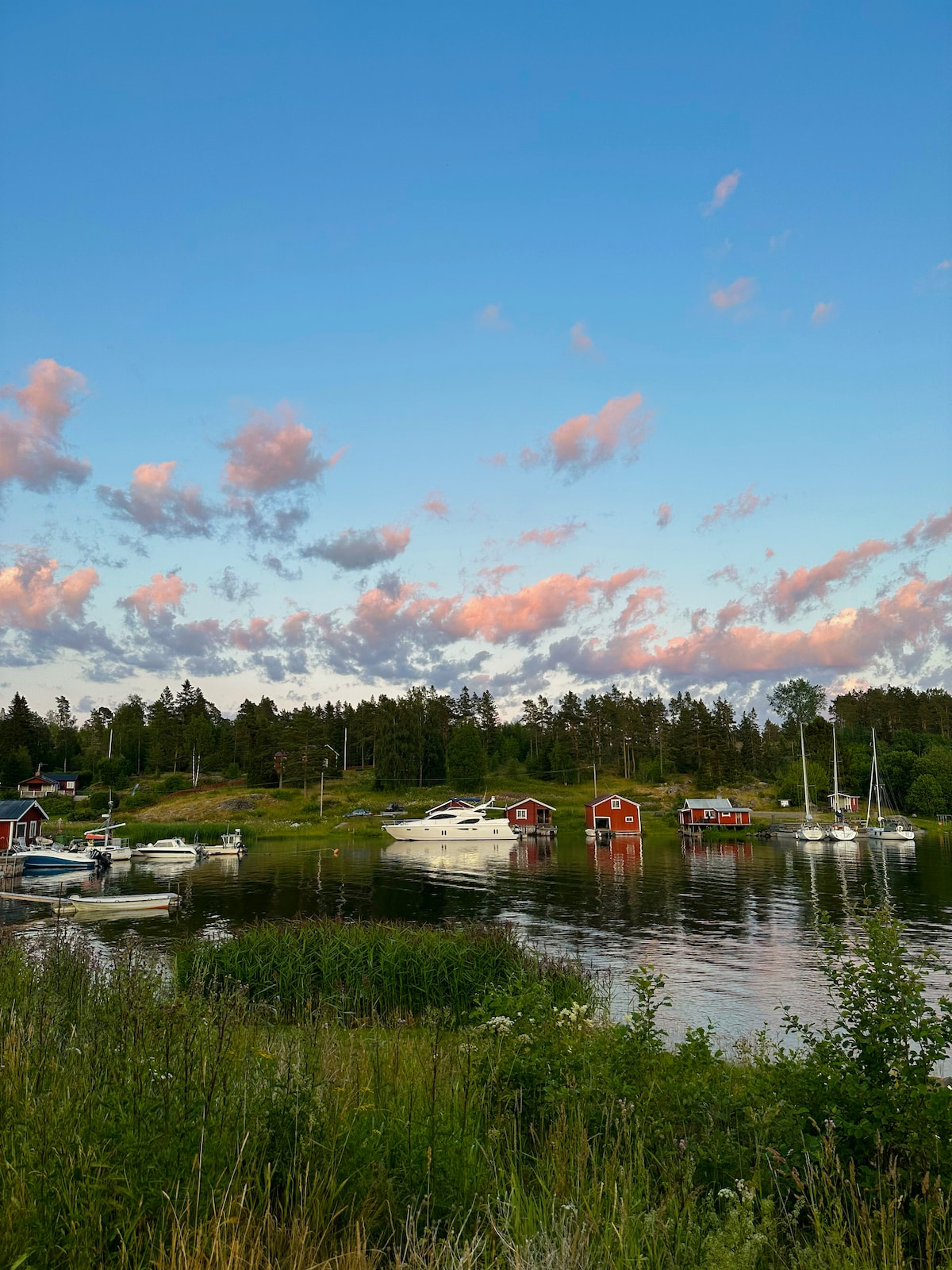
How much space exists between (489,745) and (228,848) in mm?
88224

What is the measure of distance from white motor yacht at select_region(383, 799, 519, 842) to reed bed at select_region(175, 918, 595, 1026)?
2778 inches

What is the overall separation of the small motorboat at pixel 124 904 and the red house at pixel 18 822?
118 feet

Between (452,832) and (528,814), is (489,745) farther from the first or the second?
(452,832)

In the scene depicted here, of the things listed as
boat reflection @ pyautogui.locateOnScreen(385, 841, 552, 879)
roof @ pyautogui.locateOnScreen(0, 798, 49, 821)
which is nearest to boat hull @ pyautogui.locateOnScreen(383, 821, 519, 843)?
boat reflection @ pyautogui.locateOnScreen(385, 841, 552, 879)

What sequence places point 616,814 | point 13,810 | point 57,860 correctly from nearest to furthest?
point 57,860, point 13,810, point 616,814

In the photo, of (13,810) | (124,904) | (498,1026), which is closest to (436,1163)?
(498,1026)

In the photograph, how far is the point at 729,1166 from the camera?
22.5 ft

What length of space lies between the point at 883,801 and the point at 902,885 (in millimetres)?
91354

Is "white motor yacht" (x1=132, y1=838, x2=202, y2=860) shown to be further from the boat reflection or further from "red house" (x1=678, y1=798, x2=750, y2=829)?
"red house" (x1=678, y1=798, x2=750, y2=829)

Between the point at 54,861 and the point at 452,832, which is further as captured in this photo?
the point at 452,832

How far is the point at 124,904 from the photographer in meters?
39.8

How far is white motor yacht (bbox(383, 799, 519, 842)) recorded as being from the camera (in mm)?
91125

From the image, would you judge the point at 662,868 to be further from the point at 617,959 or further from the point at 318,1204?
the point at 318,1204

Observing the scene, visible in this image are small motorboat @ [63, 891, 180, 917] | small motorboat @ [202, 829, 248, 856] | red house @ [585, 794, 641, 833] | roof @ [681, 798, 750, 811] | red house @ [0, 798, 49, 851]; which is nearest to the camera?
small motorboat @ [63, 891, 180, 917]
